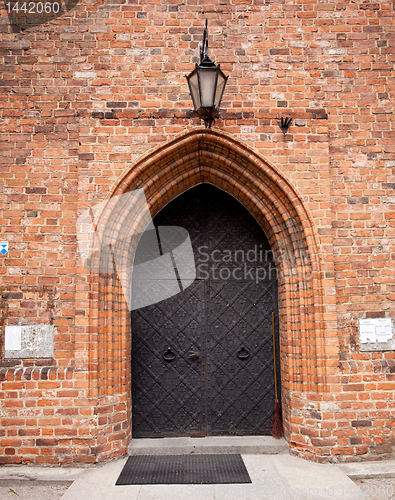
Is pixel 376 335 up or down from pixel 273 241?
down

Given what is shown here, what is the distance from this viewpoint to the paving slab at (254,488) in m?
3.10

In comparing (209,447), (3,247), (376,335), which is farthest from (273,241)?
(3,247)

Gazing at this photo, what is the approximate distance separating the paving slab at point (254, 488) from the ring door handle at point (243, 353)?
3.69 feet

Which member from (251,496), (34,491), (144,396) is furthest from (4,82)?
(251,496)

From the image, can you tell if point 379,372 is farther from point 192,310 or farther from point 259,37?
point 259,37

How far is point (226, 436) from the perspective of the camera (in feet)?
13.8

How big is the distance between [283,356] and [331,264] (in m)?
1.17

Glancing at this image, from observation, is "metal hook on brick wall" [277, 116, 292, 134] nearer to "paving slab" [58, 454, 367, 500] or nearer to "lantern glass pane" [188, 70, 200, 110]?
"lantern glass pane" [188, 70, 200, 110]

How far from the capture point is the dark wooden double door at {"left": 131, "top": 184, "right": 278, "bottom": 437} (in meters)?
4.25

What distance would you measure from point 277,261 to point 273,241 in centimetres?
24

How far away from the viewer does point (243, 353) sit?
14.2ft

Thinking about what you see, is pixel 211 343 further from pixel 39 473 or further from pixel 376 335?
pixel 39 473

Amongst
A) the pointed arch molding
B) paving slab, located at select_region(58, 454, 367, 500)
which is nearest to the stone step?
paving slab, located at select_region(58, 454, 367, 500)

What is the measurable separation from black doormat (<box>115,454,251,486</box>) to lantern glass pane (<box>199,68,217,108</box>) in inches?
135
